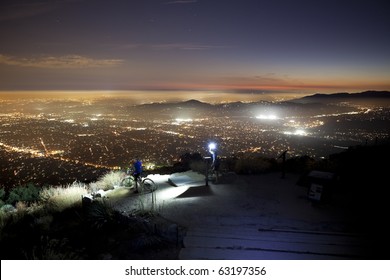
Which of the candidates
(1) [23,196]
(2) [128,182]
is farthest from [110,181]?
(1) [23,196]

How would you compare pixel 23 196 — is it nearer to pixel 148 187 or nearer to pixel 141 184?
pixel 141 184

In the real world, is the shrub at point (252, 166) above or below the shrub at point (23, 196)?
above

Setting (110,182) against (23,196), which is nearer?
(110,182)

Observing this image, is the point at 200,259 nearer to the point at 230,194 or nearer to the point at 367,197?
the point at 230,194

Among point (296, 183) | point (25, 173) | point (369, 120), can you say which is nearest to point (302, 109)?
point (369, 120)

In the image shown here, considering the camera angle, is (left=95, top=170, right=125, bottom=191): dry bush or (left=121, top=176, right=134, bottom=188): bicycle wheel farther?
(left=95, top=170, right=125, bottom=191): dry bush

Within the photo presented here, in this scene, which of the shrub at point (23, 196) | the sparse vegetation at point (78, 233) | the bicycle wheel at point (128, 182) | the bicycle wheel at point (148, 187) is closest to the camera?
the sparse vegetation at point (78, 233)

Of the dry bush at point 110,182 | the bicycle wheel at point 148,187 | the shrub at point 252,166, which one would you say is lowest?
the dry bush at point 110,182

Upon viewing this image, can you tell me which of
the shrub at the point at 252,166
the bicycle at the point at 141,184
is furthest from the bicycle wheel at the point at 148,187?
the shrub at the point at 252,166

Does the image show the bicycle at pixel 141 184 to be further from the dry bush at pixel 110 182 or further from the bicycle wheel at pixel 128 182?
the dry bush at pixel 110 182

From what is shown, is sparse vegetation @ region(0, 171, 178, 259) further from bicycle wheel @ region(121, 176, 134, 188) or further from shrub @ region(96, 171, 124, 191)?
shrub @ region(96, 171, 124, 191)

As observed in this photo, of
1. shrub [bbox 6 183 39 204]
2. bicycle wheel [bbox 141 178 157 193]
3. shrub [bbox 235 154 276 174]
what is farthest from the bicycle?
shrub [bbox 6 183 39 204]
